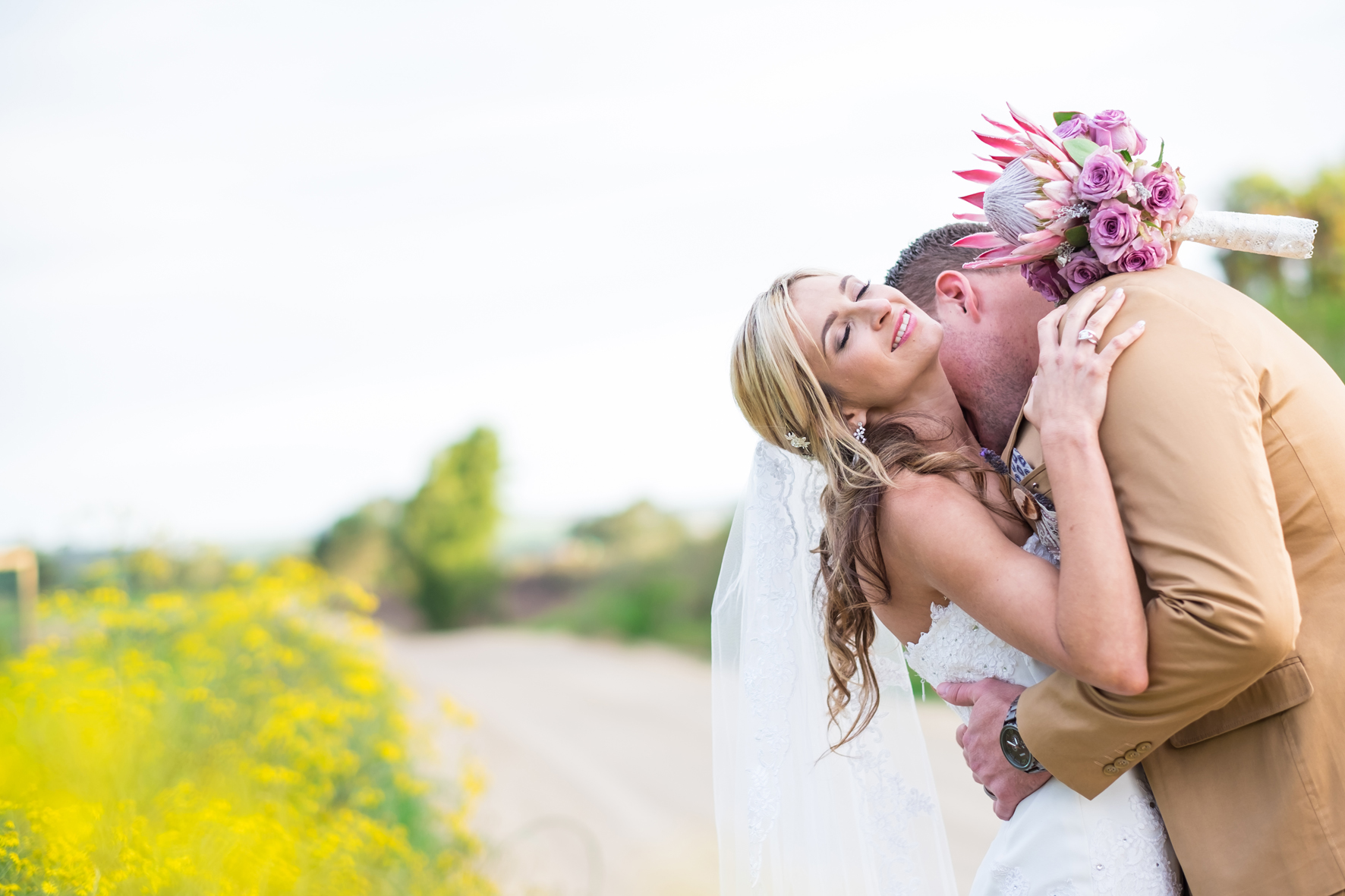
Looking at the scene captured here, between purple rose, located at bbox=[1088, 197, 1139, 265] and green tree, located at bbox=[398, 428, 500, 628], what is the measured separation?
26.4 meters

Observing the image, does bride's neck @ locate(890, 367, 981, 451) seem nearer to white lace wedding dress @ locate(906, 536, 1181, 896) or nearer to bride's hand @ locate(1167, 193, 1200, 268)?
white lace wedding dress @ locate(906, 536, 1181, 896)

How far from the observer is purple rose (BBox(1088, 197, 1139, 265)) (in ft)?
6.33

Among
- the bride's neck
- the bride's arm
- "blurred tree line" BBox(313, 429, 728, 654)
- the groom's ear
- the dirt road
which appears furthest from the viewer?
"blurred tree line" BBox(313, 429, 728, 654)

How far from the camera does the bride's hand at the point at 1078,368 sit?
1800 mm

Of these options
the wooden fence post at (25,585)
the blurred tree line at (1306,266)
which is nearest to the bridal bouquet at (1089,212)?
the wooden fence post at (25,585)

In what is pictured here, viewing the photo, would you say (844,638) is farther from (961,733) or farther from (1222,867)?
(1222,867)

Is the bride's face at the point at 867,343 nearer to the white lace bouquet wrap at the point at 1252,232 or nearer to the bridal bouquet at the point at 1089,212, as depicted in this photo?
the bridal bouquet at the point at 1089,212

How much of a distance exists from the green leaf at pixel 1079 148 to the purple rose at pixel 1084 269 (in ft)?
Answer: 0.65

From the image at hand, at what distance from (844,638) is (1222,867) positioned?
1.04 meters

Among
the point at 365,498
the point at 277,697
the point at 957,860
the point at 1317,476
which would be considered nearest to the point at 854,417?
the point at 1317,476

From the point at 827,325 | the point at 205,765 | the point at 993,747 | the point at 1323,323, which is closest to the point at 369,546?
the point at 1323,323

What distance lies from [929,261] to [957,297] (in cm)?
26

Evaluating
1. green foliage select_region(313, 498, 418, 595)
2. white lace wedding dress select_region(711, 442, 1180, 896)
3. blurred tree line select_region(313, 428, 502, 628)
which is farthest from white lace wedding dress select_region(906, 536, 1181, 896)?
green foliage select_region(313, 498, 418, 595)

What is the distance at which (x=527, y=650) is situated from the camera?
18562 mm
